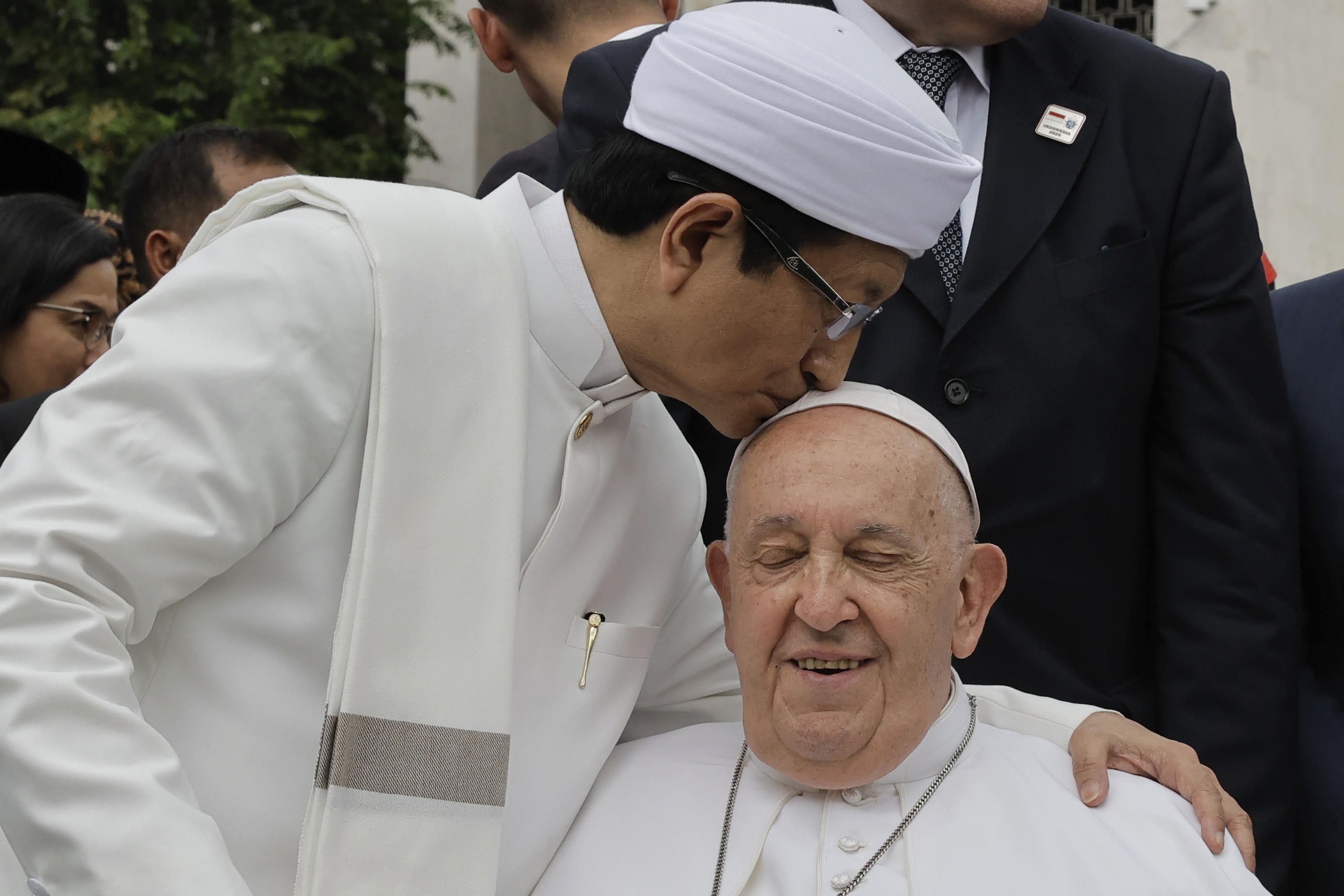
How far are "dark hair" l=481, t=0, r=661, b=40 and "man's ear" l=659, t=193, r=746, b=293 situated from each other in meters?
1.57

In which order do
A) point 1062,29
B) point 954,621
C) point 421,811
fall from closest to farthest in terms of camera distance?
point 421,811 → point 954,621 → point 1062,29

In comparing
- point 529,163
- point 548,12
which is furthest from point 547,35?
point 529,163

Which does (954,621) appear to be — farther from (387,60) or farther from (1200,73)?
(387,60)

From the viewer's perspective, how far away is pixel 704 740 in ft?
10.00

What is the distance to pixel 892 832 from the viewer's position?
274cm

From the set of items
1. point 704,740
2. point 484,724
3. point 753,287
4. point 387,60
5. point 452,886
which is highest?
point 753,287

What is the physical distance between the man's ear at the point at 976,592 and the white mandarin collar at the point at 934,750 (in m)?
0.09

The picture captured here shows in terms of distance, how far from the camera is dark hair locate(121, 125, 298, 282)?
5312 mm

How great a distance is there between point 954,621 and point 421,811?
1.11 m

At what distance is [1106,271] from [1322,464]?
0.70 meters

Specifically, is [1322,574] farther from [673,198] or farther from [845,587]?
[673,198]

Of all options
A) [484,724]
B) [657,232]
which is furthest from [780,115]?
[484,724]

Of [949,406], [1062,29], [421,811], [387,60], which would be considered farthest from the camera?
[387,60]

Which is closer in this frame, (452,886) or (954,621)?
(452,886)
